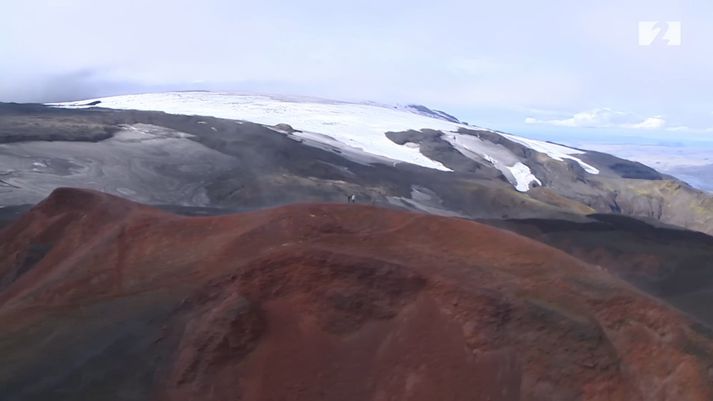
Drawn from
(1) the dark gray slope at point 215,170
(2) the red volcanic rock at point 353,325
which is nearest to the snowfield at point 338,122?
(1) the dark gray slope at point 215,170

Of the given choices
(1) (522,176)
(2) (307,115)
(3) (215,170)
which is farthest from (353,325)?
(2) (307,115)

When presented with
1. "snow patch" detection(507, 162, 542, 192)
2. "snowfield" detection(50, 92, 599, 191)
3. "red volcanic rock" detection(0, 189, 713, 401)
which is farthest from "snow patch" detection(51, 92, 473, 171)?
"red volcanic rock" detection(0, 189, 713, 401)

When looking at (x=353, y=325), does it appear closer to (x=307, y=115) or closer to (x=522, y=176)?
(x=522, y=176)

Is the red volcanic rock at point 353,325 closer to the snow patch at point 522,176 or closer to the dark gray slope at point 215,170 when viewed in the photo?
the dark gray slope at point 215,170

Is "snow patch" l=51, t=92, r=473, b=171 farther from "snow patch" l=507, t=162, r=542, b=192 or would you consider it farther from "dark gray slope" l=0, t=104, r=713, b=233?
"snow patch" l=507, t=162, r=542, b=192

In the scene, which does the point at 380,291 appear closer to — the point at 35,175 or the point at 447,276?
the point at 447,276

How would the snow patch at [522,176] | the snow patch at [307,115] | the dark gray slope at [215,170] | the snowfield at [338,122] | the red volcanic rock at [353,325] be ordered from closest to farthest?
the red volcanic rock at [353,325] < the dark gray slope at [215,170] < the snowfield at [338,122] < the snow patch at [522,176] < the snow patch at [307,115]

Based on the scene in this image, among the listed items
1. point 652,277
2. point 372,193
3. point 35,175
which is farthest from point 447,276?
point 372,193
